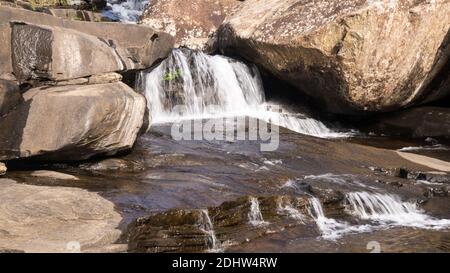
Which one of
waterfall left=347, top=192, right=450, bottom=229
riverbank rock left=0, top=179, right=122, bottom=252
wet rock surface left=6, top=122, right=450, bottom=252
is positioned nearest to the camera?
riverbank rock left=0, top=179, right=122, bottom=252

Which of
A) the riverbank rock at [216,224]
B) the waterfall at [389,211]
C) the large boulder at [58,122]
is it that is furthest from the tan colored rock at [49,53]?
the waterfall at [389,211]

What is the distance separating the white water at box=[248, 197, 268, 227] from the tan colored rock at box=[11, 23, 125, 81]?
3094 mm

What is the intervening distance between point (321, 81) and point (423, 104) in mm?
2700

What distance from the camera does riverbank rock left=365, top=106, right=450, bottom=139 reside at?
473 inches

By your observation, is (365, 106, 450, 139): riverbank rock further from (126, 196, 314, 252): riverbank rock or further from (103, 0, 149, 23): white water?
(103, 0, 149, 23): white water

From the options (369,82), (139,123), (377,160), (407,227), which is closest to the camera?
(407,227)

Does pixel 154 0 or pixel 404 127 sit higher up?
pixel 154 0

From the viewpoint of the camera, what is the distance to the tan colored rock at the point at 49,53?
751cm

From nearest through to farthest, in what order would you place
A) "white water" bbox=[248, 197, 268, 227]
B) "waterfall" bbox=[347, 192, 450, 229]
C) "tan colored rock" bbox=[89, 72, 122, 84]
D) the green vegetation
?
1. "white water" bbox=[248, 197, 268, 227]
2. "waterfall" bbox=[347, 192, 450, 229]
3. "tan colored rock" bbox=[89, 72, 122, 84]
4. the green vegetation

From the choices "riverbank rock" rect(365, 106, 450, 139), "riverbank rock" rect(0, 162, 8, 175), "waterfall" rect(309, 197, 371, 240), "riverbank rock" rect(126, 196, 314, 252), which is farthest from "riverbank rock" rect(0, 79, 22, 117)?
"riverbank rock" rect(365, 106, 450, 139)

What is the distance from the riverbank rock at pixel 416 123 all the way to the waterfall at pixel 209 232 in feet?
24.0

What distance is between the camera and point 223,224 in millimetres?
6250
